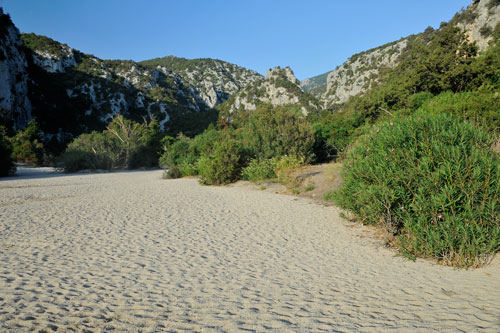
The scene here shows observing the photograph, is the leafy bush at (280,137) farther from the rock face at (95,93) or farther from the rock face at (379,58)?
the rock face at (95,93)

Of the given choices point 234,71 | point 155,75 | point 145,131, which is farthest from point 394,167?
point 234,71

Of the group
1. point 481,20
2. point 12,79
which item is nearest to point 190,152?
point 12,79

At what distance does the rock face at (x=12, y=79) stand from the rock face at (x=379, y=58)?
6527 cm

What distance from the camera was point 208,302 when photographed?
3609 mm

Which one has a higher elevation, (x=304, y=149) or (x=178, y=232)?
(x=304, y=149)

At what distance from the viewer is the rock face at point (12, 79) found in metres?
38.8

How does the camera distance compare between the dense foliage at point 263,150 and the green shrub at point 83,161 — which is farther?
the green shrub at point 83,161

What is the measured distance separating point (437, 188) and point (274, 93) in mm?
77685

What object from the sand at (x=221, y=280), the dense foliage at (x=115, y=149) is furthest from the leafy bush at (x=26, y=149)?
the sand at (x=221, y=280)

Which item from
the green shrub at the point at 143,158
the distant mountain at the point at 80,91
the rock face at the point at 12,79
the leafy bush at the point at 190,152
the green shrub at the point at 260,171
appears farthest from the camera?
the distant mountain at the point at 80,91

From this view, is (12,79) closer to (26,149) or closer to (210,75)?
(26,149)

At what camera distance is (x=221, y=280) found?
14.4 ft

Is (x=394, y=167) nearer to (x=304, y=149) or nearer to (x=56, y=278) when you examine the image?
(x=56, y=278)

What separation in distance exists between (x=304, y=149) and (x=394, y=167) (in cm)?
1120
